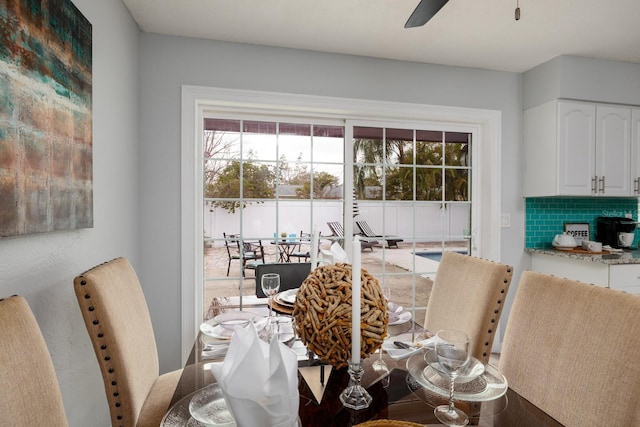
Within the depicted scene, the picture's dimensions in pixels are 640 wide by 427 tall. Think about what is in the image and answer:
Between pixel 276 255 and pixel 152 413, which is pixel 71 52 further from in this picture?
pixel 276 255

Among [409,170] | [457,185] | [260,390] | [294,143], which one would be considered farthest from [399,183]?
[260,390]

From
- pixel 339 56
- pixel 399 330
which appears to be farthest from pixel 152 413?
pixel 339 56

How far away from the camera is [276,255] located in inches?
109

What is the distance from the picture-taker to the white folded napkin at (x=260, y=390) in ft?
1.99

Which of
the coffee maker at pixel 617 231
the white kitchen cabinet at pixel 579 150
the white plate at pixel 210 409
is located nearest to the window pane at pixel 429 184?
the white kitchen cabinet at pixel 579 150

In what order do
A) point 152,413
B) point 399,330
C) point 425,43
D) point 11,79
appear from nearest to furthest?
1. point 11,79
2. point 152,413
3. point 399,330
4. point 425,43

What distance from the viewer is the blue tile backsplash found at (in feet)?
10.3

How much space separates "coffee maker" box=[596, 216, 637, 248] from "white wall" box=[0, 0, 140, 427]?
12.6 ft

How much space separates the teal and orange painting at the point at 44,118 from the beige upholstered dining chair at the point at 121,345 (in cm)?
28

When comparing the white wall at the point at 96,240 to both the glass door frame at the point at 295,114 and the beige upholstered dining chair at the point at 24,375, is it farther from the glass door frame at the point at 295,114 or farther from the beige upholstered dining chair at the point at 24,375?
the beige upholstered dining chair at the point at 24,375

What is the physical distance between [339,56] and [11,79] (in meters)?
2.14

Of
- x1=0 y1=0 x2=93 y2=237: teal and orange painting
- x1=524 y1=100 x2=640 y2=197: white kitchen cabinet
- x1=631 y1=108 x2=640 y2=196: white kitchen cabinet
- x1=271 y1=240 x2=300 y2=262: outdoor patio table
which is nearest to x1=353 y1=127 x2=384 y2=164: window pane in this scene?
x1=271 y1=240 x2=300 y2=262: outdoor patio table

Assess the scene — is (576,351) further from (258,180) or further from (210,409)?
(258,180)

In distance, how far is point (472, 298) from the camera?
154 centimetres
